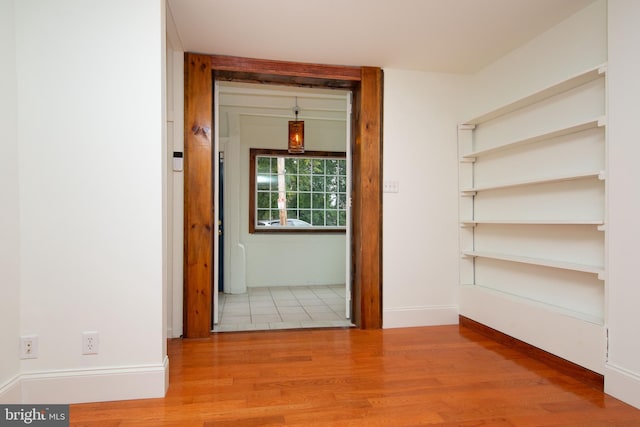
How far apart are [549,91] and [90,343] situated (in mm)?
3299

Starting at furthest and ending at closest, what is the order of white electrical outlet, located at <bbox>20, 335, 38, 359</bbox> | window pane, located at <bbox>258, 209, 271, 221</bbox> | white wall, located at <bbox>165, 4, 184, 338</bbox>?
window pane, located at <bbox>258, 209, 271, 221</bbox>, white wall, located at <bbox>165, 4, 184, 338</bbox>, white electrical outlet, located at <bbox>20, 335, 38, 359</bbox>

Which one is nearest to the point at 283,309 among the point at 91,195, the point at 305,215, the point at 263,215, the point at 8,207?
the point at 263,215

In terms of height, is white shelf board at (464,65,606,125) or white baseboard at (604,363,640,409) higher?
white shelf board at (464,65,606,125)

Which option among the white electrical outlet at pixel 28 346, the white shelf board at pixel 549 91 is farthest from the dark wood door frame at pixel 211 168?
the white electrical outlet at pixel 28 346

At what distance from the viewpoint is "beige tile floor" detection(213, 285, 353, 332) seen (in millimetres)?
3574

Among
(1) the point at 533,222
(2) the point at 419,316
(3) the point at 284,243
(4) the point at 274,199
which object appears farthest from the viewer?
(4) the point at 274,199

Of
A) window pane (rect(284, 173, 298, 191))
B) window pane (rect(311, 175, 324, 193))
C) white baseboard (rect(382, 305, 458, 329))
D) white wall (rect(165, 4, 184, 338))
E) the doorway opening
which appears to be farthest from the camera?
window pane (rect(311, 175, 324, 193))

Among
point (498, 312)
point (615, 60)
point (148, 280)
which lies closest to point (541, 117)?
point (615, 60)

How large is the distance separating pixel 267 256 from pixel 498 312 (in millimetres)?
3420

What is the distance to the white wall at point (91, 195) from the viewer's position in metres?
1.99

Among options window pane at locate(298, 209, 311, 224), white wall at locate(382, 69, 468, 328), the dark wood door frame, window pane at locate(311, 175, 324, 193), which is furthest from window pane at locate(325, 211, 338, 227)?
white wall at locate(382, 69, 468, 328)

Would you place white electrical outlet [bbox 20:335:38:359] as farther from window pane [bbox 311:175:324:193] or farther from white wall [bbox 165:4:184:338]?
window pane [bbox 311:175:324:193]

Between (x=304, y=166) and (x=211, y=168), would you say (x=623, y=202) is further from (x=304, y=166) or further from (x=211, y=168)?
(x=304, y=166)

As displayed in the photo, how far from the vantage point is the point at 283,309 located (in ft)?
13.9
